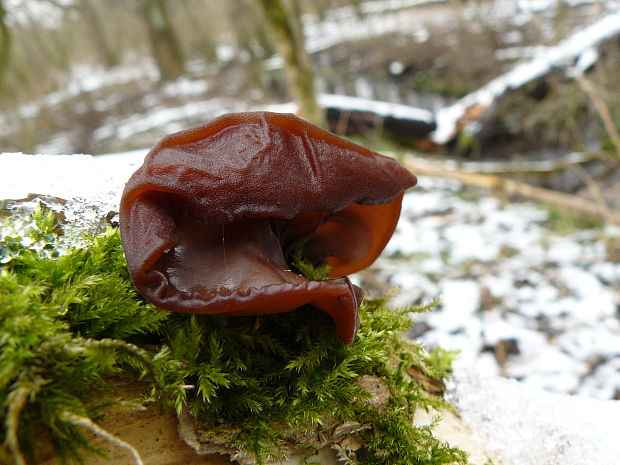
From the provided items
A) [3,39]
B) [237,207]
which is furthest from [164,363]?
[3,39]

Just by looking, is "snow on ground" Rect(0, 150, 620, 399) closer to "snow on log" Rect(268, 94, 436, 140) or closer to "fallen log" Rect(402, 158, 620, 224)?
"fallen log" Rect(402, 158, 620, 224)

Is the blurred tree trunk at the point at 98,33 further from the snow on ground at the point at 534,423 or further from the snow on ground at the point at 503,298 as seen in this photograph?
the snow on ground at the point at 534,423

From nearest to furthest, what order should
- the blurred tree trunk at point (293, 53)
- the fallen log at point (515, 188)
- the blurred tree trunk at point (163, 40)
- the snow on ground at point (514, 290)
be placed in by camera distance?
1. the snow on ground at point (514, 290)
2. the fallen log at point (515, 188)
3. the blurred tree trunk at point (293, 53)
4. the blurred tree trunk at point (163, 40)

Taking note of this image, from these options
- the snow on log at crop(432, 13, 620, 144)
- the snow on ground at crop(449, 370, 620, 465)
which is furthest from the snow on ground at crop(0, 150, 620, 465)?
the snow on log at crop(432, 13, 620, 144)

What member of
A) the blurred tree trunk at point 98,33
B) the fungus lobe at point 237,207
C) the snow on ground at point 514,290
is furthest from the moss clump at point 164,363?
the blurred tree trunk at point 98,33

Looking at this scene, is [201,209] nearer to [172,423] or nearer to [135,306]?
[135,306]

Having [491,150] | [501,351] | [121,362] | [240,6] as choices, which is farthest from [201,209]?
[240,6]
